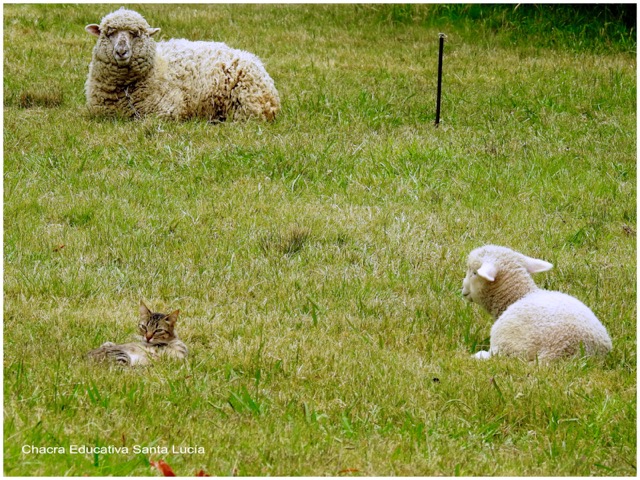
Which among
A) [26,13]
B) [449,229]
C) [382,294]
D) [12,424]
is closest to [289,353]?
[382,294]

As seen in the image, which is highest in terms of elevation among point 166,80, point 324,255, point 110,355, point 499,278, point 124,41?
point 124,41

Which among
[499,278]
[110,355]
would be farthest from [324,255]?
[110,355]

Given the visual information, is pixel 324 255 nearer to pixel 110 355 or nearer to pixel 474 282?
pixel 474 282

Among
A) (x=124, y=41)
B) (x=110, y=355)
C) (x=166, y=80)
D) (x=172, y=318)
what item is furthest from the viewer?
(x=166, y=80)

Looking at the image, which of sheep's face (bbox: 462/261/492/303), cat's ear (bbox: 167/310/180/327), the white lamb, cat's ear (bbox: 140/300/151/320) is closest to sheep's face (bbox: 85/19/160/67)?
cat's ear (bbox: 140/300/151/320)

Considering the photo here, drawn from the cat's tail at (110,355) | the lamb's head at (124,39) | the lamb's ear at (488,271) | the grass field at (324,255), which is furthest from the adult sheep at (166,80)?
the cat's tail at (110,355)

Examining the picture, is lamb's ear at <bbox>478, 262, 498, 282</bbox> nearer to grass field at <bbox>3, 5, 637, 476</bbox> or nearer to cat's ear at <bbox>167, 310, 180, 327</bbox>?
grass field at <bbox>3, 5, 637, 476</bbox>

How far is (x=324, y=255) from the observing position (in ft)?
22.7

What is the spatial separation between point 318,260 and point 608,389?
103 inches

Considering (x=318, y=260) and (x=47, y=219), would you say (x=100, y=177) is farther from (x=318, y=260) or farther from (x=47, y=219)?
(x=318, y=260)

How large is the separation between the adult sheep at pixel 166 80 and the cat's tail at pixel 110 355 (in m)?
5.63

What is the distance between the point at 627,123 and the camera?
10930 mm

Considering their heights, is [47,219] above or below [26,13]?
below

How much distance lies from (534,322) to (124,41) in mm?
6261
